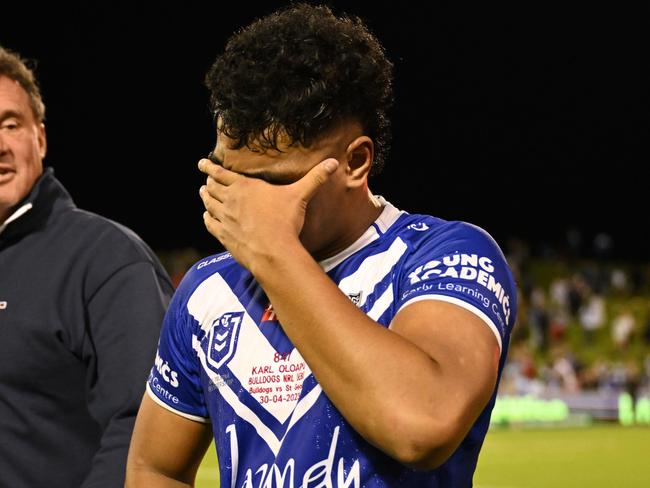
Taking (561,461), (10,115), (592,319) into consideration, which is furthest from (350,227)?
(592,319)

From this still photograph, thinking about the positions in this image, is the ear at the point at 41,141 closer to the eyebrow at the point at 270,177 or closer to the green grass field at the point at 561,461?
the eyebrow at the point at 270,177

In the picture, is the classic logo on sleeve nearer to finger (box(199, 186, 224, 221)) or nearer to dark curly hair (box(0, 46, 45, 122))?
finger (box(199, 186, 224, 221))

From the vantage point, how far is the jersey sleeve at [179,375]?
217 cm

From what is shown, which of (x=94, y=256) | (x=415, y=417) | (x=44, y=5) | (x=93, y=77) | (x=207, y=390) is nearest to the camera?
(x=415, y=417)

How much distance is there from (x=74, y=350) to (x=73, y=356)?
21 millimetres

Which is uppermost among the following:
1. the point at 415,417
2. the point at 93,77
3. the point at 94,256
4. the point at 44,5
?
the point at 415,417

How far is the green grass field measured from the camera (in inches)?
517

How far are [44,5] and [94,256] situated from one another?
27145 millimetres

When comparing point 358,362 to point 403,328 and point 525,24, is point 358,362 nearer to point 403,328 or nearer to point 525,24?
point 403,328

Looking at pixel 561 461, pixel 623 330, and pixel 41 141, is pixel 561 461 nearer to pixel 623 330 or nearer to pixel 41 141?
pixel 41 141

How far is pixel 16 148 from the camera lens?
10.0 feet

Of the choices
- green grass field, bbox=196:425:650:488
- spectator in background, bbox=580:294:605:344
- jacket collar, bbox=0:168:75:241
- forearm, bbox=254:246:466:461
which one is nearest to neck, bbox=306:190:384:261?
forearm, bbox=254:246:466:461

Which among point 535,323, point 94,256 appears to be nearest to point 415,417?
point 94,256

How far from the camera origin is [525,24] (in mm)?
34250
